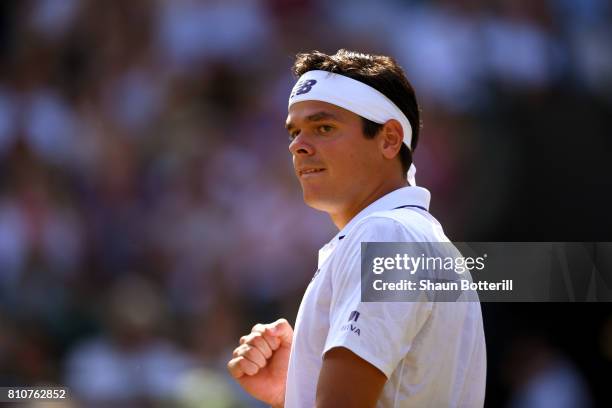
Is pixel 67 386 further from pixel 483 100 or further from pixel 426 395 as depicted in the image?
pixel 426 395

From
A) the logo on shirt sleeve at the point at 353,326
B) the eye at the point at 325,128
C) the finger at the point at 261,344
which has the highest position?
the eye at the point at 325,128

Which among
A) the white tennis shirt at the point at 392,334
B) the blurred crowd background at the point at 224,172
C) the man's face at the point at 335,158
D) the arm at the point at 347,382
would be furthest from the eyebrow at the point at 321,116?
the blurred crowd background at the point at 224,172

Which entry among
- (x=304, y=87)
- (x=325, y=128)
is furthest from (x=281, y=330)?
(x=304, y=87)

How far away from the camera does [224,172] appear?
561 centimetres

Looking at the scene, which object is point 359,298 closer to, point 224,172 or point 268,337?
point 268,337

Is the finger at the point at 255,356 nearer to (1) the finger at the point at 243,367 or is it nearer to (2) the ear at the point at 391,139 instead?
(1) the finger at the point at 243,367

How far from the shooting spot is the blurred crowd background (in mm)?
4941

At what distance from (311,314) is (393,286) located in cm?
22

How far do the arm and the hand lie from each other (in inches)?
22.5

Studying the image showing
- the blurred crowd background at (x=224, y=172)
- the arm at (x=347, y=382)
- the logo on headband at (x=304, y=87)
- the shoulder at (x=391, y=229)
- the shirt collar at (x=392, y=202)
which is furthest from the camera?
the blurred crowd background at (x=224, y=172)

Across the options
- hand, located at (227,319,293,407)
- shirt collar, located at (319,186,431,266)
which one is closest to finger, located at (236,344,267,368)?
hand, located at (227,319,293,407)

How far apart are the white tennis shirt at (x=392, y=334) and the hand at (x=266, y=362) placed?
0.34 metres

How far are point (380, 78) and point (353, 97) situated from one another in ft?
0.40

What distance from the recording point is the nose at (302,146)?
2590 mm
